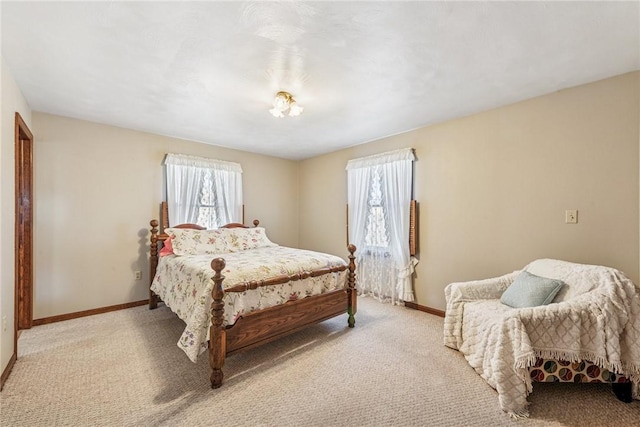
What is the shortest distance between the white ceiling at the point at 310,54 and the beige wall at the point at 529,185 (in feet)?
0.77

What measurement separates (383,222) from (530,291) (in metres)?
2.03

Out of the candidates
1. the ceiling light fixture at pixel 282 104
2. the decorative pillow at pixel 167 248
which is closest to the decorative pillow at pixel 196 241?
the decorative pillow at pixel 167 248

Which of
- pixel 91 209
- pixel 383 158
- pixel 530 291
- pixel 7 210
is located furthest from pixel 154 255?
pixel 530 291

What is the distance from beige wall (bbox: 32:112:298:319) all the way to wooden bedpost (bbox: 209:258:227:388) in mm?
2287

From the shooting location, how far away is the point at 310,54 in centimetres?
195

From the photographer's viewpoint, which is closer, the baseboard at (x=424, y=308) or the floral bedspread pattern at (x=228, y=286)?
the floral bedspread pattern at (x=228, y=286)

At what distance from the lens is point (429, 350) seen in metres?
2.49

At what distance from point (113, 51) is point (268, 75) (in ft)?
3.51

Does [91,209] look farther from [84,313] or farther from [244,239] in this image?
[244,239]

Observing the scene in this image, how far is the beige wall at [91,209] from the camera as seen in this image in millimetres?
3068

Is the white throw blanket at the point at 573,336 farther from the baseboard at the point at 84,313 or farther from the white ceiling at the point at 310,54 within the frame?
the baseboard at the point at 84,313

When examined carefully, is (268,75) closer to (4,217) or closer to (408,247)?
(4,217)

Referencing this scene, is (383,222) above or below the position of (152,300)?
above

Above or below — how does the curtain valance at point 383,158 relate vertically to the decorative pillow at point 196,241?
above
